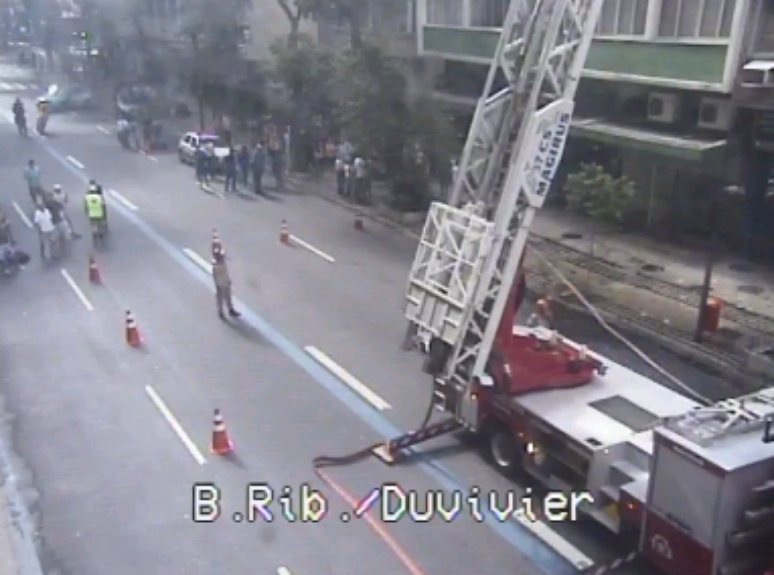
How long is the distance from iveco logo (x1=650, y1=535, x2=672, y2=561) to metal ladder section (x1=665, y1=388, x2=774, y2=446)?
1037mm

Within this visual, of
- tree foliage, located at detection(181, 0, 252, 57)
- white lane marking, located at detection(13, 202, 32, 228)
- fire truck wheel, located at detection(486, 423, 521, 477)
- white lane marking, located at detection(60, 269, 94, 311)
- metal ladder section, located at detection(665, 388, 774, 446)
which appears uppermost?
tree foliage, located at detection(181, 0, 252, 57)

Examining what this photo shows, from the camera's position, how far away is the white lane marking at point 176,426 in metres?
11.2

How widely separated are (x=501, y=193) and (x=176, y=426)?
5.45m

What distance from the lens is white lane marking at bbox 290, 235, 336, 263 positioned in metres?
20.1

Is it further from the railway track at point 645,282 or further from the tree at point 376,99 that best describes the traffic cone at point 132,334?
the tree at point 376,99

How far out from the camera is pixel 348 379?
13.6 meters

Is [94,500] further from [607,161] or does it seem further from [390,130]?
[607,161]

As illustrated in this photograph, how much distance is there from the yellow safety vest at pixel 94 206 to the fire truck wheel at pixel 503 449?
13372 millimetres

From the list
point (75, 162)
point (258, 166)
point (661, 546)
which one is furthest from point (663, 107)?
point (75, 162)

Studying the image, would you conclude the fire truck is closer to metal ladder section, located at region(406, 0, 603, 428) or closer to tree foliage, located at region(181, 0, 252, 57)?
metal ladder section, located at region(406, 0, 603, 428)

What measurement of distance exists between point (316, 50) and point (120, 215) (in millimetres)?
8183

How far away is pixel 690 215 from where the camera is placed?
20.9 m

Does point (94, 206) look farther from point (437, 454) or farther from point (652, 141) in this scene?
point (652, 141)

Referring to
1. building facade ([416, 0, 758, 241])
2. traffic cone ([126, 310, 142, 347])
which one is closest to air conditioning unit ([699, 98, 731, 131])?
building facade ([416, 0, 758, 241])
